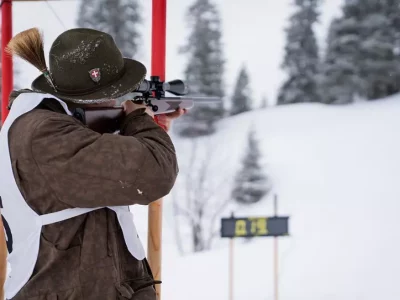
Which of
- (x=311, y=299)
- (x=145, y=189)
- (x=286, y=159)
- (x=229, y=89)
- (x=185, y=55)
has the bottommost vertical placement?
(x=311, y=299)

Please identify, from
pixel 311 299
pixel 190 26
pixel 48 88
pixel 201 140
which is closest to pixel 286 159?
pixel 201 140

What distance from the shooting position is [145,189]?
0.72 meters

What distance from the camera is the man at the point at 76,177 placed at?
69 cm

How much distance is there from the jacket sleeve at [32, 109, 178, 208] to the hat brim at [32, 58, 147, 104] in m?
0.06

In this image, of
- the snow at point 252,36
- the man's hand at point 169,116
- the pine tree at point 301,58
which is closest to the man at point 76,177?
the man's hand at point 169,116

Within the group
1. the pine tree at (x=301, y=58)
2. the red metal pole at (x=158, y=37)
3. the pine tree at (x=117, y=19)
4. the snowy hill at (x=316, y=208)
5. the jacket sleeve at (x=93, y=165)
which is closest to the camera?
the jacket sleeve at (x=93, y=165)

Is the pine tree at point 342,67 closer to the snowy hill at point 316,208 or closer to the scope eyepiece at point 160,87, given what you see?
the snowy hill at point 316,208

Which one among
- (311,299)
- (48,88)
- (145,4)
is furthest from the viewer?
(145,4)

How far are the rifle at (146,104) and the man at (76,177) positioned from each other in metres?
0.03

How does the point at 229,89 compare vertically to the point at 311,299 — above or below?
above

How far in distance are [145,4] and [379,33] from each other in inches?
168

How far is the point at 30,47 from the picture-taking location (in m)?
0.86

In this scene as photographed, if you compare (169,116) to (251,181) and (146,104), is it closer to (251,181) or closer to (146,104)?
(146,104)

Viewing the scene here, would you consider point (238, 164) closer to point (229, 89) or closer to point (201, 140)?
point (201, 140)
